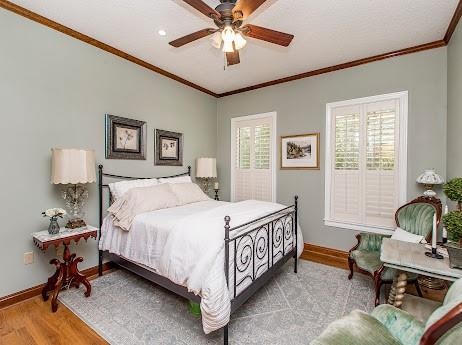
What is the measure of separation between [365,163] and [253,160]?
6.27 feet

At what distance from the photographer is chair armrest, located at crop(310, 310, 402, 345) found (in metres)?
1.20

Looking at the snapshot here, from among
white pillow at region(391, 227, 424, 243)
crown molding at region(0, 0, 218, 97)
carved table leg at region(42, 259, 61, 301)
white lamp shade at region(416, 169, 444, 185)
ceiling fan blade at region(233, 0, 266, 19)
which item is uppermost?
crown molding at region(0, 0, 218, 97)

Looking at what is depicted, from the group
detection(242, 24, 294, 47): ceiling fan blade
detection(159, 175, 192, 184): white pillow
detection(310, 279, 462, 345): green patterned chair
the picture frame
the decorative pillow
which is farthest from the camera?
detection(159, 175, 192, 184): white pillow

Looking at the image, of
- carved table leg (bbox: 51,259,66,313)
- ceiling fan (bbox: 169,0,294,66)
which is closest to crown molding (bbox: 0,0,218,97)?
ceiling fan (bbox: 169,0,294,66)

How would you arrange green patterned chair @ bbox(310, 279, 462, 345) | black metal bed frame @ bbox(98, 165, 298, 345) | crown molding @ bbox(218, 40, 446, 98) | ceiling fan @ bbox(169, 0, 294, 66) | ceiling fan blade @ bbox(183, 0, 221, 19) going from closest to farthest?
green patterned chair @ bbox(310, 279, 462, 345), ceiling fan blade @ bbox(183, 0, 221, 19), ceiling fan @ bbox(169, 0, 294, 66), black metal bed frame @ bbox(98, 165, 298, 345), crown molding @ bbox(218, 40, 446, 98)

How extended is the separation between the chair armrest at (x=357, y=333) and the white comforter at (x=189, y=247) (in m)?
0.77

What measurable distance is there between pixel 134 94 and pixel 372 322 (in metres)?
3.66

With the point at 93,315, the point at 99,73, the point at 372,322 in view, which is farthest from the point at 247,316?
the point at 99,73

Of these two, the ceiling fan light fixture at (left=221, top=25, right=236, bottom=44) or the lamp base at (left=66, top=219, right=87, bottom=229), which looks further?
the lamp base at (left=66, top=219, right=87, bottom=229)

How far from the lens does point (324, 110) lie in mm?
3768

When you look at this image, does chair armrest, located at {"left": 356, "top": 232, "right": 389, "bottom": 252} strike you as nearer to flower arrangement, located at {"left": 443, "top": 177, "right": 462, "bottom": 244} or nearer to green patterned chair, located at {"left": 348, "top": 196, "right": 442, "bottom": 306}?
green patterned chair, located at {"left": 348, "top": 196, "right": 442, "bottom": 306}

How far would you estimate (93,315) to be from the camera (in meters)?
2.20

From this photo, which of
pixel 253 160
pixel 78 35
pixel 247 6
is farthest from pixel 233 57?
pixel 253 160

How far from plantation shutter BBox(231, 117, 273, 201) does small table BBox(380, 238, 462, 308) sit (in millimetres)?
2485
